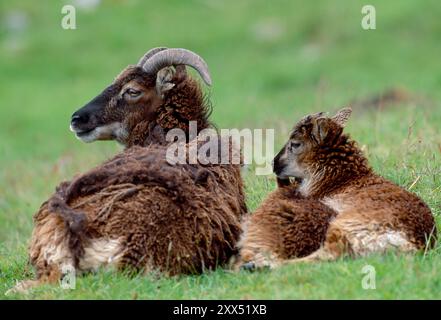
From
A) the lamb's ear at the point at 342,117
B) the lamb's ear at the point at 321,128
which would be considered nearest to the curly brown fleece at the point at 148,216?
the lamb's ear at the point at 321,128

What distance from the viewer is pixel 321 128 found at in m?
8.49

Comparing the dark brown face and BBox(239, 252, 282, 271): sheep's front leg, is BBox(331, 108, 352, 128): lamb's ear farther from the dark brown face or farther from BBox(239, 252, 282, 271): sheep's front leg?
the dark brown face

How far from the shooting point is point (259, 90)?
24.8 meters

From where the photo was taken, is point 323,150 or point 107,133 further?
point 107,133

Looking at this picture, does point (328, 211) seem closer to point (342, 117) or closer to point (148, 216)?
point (342, 117)

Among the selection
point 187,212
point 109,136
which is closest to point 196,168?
point 187,212

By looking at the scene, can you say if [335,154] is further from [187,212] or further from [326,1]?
[326,1]

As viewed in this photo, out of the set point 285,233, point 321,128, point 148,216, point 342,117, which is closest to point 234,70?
point 342,117

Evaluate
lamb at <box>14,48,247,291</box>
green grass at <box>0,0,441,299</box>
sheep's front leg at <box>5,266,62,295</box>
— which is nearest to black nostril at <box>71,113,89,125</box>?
lamb at <box>14,48,247,291</box>

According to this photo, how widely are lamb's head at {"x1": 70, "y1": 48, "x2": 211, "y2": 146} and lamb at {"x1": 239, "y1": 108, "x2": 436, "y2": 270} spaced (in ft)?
4.80

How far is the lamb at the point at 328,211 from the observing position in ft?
Answer: 24.9

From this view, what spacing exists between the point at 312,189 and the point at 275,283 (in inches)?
57.5

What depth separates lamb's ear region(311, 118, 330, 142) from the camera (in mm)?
8477

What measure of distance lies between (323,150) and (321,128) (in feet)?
0.67
